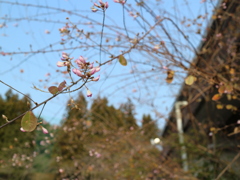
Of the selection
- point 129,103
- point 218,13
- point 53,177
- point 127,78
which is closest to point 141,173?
point 129,103

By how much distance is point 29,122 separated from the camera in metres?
1.00

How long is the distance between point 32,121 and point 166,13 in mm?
2321

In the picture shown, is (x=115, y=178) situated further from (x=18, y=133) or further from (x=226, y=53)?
(x=18, y=133)

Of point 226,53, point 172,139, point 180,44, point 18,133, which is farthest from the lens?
point 18,133

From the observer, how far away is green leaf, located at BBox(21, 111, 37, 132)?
39.0 inches

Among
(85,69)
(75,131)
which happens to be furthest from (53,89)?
(75,131)

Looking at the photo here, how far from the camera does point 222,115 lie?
4965 millimetres

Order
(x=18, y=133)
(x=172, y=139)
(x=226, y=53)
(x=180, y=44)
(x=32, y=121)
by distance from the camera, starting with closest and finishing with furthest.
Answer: (x=32, y=121), (x=180, y=44), (x=226, y=53), (x=172, y=139), (x=18, y=133)

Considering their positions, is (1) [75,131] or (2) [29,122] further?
(1) [75,131]

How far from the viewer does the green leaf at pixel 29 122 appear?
99cm

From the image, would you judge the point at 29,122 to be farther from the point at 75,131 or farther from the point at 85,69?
the point at 75,131

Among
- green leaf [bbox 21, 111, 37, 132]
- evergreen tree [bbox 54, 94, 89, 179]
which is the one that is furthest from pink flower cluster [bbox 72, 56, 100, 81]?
evergreen tree [bbox 54, 94, 89, 179]

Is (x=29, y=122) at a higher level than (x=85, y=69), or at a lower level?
lower

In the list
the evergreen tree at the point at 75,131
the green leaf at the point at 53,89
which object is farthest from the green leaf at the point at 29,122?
the evergreen tree at the point at 75,131
